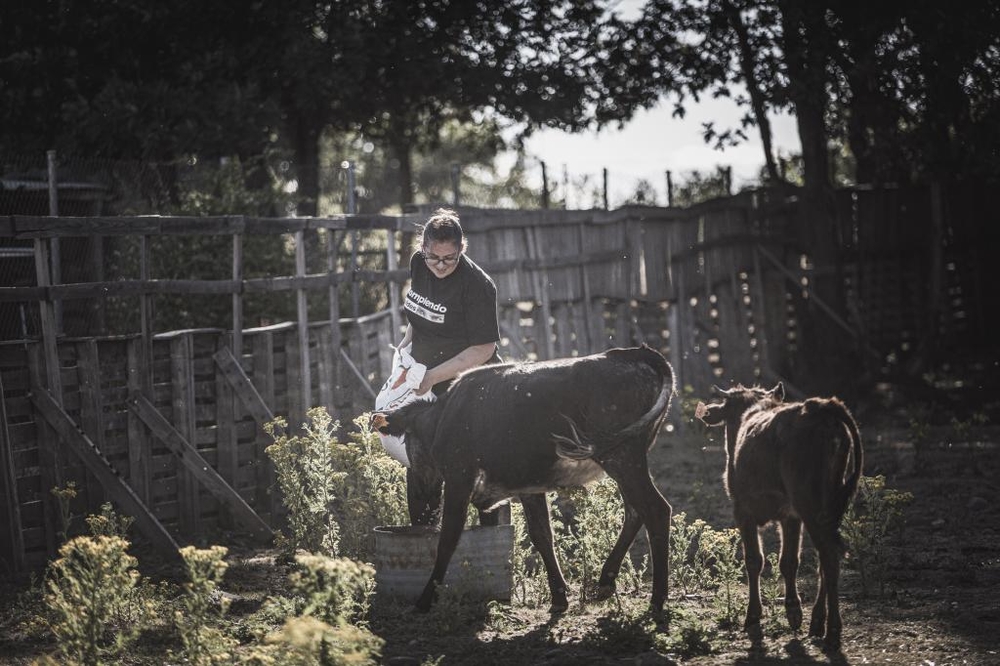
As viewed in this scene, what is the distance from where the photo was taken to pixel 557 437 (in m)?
6.86

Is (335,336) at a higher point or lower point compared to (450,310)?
lower

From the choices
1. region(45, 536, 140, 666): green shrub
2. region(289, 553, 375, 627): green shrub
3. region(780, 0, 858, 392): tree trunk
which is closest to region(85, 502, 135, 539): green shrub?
region(45, 536, 140, 666): green shrub

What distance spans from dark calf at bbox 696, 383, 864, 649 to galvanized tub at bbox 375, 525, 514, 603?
143 centimetres

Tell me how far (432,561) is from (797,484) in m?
2.28

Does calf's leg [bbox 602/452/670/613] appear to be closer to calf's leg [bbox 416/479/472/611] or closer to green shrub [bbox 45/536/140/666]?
calf's leg [bbox 416/479/472/611]

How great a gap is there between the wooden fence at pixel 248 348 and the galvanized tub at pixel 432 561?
6.62 ft

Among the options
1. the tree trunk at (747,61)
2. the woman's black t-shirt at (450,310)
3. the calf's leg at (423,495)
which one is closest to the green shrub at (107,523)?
the calf's leg at (423,495)

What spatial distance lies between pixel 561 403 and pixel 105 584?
2649mm

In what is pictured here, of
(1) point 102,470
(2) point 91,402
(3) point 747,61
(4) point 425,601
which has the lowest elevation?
(4) point 425,601

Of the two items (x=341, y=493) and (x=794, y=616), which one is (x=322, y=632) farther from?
(x=341, y=493)

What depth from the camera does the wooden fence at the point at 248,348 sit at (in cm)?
852

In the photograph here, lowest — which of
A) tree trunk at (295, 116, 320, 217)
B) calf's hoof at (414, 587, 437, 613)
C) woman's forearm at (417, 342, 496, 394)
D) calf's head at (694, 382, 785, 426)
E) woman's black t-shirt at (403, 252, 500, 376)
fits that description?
calf's hoof at (414, 587, 437, 613)

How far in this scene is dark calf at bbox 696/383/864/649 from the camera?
604cm

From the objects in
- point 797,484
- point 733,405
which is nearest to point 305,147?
point 733,405
